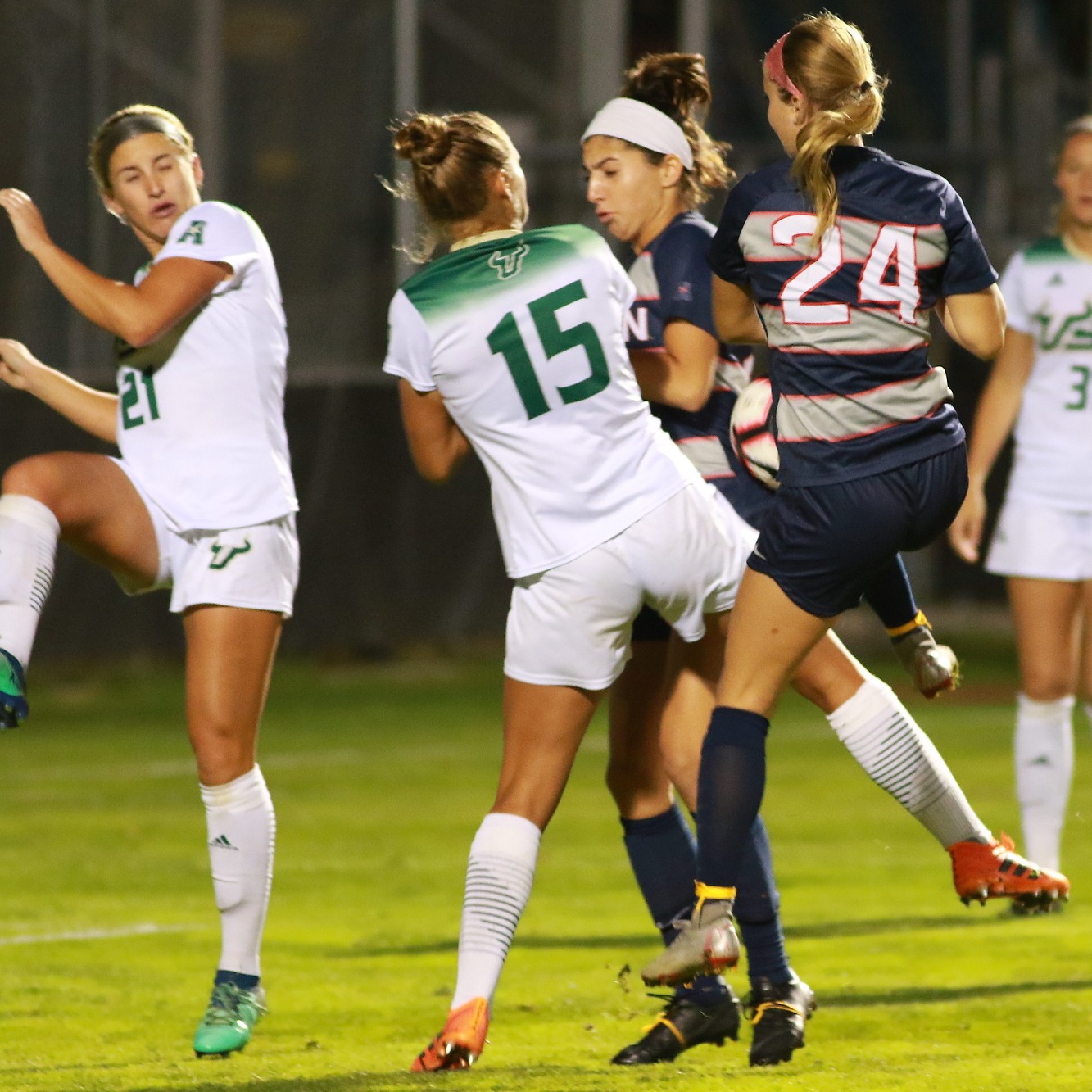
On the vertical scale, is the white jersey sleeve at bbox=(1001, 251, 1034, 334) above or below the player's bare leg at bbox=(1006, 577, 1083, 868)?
above

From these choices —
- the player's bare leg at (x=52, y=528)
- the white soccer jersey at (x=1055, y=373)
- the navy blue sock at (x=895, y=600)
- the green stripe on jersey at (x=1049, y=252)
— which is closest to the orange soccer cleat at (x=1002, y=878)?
the navy blue sock at (x=895, y=600)

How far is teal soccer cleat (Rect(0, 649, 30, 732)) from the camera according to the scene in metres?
4.57

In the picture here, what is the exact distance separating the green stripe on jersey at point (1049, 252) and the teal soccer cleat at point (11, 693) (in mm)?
3570

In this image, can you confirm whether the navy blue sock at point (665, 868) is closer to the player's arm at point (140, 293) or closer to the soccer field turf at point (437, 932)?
the soccer field turf at point (437, 932)

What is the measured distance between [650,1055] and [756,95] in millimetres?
14011

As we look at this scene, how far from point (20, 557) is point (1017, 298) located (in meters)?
3.40

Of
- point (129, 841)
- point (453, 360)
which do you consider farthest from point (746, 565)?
point (129, 841)

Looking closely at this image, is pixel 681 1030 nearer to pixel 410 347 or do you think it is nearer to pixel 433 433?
pixel 433 433

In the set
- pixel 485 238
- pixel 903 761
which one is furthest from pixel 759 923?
pixel 485 238

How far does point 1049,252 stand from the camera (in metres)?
6.68

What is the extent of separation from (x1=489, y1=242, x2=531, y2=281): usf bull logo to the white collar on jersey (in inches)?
1.9

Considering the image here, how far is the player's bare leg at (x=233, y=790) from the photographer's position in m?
4.86

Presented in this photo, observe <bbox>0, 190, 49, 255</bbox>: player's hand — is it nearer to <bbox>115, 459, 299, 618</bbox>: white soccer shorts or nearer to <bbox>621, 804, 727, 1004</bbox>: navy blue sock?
<bbox>115, 459, 299, 618</bbox>: white soccer shorts

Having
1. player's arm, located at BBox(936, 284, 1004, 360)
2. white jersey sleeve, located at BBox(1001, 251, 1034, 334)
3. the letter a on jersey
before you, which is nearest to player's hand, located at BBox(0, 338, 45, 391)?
the letter a on jersey
